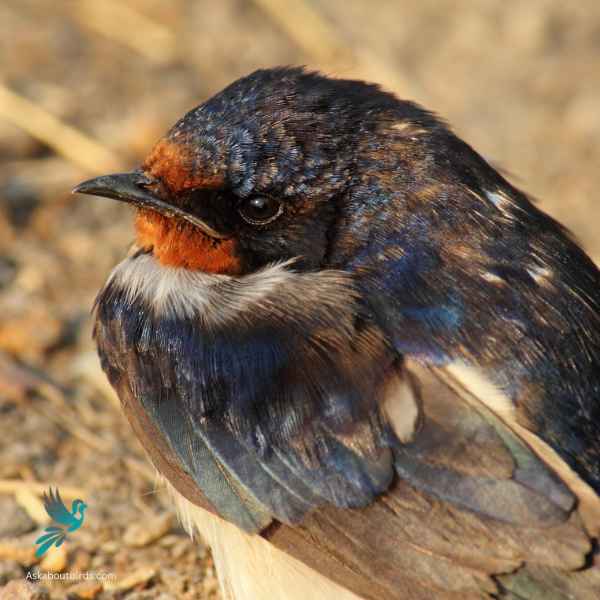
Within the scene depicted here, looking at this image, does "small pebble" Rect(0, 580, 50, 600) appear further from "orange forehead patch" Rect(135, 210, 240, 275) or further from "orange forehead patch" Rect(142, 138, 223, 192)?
"orange forehead patch" Rect(142, 138, 223, 192)

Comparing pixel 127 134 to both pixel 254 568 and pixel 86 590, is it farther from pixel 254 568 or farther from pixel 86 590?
pixel 254 568

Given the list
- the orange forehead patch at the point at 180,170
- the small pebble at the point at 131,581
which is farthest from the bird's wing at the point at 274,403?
the small pebble at the point at 131,581

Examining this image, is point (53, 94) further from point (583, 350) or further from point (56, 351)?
point (583, 350)

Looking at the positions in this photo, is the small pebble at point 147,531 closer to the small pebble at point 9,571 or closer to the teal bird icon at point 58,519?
the teal bird icon at point 58,519

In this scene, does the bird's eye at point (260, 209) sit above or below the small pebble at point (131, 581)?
above

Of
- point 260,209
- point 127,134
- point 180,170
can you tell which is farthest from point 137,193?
point 127,134
